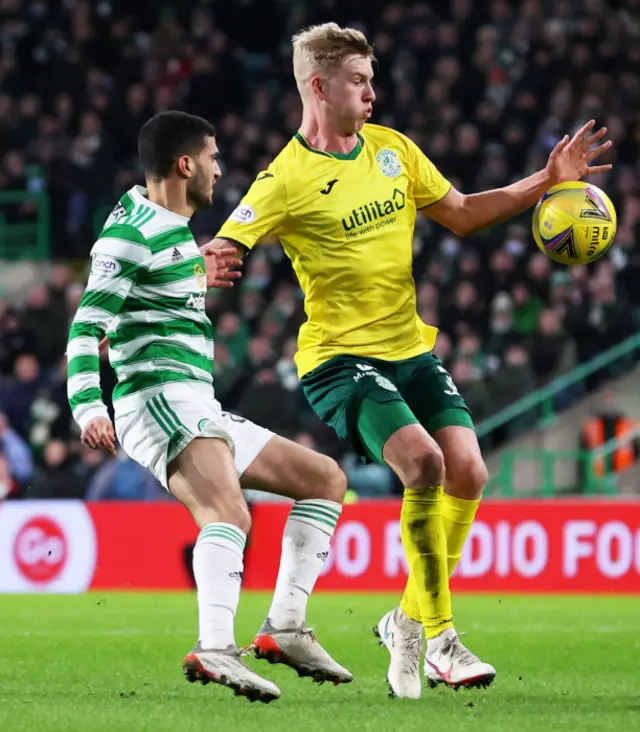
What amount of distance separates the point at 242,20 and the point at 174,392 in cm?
1674

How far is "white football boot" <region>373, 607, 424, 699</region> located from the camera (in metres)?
5.93

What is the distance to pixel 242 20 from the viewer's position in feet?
70.9

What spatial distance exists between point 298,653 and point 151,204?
1720 mm

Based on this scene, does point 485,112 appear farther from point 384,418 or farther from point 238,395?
point 384,418

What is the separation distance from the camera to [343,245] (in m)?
6.40

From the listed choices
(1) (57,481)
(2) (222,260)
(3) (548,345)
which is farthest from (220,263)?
(3) (548,345)

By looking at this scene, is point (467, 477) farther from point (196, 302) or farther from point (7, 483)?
point (7, 483)

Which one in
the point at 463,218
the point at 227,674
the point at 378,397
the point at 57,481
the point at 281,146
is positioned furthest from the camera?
the point at 281,146

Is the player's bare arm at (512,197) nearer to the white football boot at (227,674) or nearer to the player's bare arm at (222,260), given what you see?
the player's bare arm at (222,260)

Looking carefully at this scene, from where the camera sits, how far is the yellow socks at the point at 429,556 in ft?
19.7

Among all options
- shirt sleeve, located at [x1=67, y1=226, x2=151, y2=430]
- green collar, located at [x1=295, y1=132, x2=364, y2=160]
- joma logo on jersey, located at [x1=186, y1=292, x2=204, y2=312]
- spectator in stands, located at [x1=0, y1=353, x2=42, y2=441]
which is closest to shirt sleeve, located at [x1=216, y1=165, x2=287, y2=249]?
green collar, located at [x1=295, y1=132, x2=364, y2=160]

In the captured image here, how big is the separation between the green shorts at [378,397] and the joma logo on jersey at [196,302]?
77 cm

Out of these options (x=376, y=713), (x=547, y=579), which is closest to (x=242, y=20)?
(x=547, y=579)

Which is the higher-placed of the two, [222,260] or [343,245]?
[343,245]
